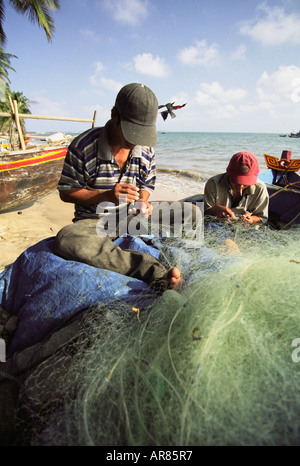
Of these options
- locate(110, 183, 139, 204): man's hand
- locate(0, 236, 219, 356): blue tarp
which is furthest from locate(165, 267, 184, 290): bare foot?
locate(110, 183, 139, 204): man's hand

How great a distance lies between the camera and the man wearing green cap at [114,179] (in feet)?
7.62

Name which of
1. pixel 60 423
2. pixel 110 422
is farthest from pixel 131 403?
pixel 60 423

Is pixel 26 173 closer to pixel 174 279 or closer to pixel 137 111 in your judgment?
pixel 137 111

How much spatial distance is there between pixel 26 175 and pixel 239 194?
6.56m

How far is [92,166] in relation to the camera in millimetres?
2812

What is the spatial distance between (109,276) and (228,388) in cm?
131

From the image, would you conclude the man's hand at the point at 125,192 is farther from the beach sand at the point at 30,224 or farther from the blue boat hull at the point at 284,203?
the blue boat hull at the point at 284,203

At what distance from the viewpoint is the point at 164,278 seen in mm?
2137

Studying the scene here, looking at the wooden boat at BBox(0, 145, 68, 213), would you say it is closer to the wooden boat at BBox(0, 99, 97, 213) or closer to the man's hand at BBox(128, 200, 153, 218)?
the wooden boat at BBox(0, 99, 97, 213)

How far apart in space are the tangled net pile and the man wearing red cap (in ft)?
7.23

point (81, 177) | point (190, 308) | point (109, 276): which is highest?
point (81, 177)

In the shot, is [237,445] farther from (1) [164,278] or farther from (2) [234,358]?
(1) [164,278]

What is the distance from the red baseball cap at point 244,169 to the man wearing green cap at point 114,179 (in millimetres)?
1189

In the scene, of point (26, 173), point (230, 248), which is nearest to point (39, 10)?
point (26, 173)
